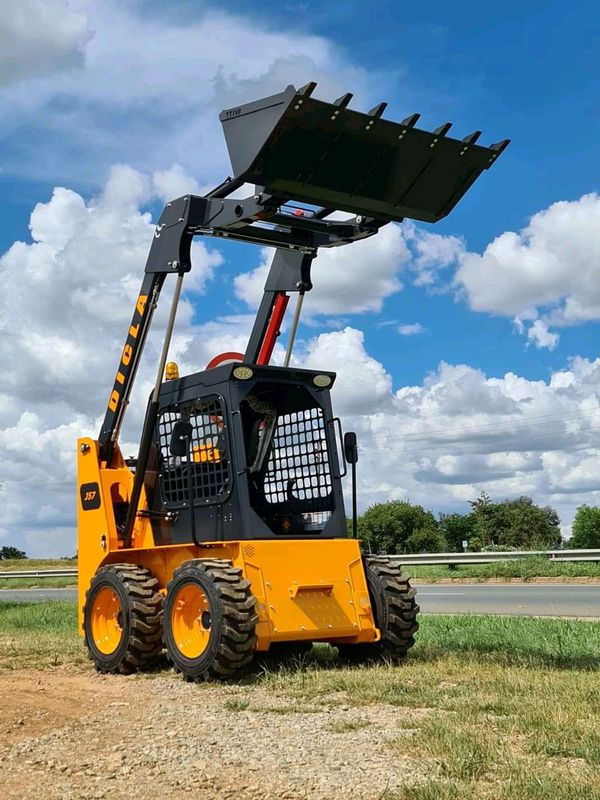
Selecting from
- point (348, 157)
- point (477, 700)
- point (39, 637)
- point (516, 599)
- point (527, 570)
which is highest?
point (348, 157)

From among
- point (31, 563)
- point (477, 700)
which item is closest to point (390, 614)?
point (477, 700)

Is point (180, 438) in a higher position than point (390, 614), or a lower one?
higher

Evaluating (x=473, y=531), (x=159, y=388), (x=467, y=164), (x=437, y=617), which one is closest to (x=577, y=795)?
(x=467, y=164)

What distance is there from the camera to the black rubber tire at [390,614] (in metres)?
9.38

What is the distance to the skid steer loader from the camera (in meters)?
8.34

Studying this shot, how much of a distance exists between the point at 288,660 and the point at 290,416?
94.6 inches

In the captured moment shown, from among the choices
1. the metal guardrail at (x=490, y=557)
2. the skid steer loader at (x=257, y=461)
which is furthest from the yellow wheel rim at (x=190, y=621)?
the metal guardrail at (x=490, y=557)

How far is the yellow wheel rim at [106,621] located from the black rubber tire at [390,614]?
245 centimetres

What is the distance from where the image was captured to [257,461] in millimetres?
9711

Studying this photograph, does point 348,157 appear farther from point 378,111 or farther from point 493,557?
point 493,557

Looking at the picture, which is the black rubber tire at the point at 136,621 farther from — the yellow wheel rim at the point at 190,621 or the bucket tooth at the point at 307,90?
the bucket tooth at the point at 307,90

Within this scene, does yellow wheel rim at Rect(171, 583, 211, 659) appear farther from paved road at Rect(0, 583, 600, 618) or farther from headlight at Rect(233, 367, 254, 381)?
paved road at Rect(0, 583, 600, 618)

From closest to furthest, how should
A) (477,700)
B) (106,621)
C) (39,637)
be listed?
(477,700) < (106,621) < (39,637)

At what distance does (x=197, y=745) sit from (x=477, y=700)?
2.13m
